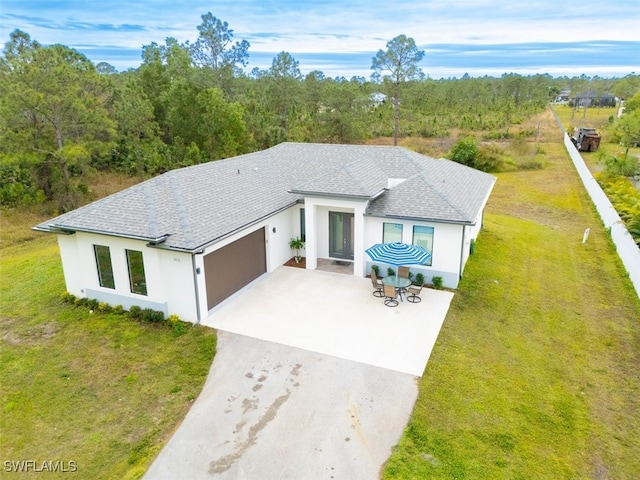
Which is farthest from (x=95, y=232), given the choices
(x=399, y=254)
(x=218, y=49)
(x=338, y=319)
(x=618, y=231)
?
(x=218, y=49)

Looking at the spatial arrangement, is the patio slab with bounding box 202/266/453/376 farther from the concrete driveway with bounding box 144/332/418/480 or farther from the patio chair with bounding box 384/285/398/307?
the concrete driveway with bounding box 144/332/418/480

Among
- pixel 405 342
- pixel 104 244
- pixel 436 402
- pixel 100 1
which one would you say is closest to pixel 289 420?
pixel 436 402

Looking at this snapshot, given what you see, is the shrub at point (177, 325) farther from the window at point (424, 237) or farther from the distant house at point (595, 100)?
the distant house at point (595, 100)

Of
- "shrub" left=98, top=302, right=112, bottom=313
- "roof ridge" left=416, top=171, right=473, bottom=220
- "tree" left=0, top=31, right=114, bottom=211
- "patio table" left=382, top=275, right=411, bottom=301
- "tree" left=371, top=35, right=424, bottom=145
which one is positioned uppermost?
"tree" left=371, top=35, right=424, bottom=145

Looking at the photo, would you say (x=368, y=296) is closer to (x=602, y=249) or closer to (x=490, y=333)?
(x=490, y=333)

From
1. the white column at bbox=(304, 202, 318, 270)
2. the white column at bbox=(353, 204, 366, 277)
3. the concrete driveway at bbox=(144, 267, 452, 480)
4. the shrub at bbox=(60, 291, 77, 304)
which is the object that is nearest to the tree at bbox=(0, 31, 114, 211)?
the shrub at bbox=(60, 291, 77, 304)
